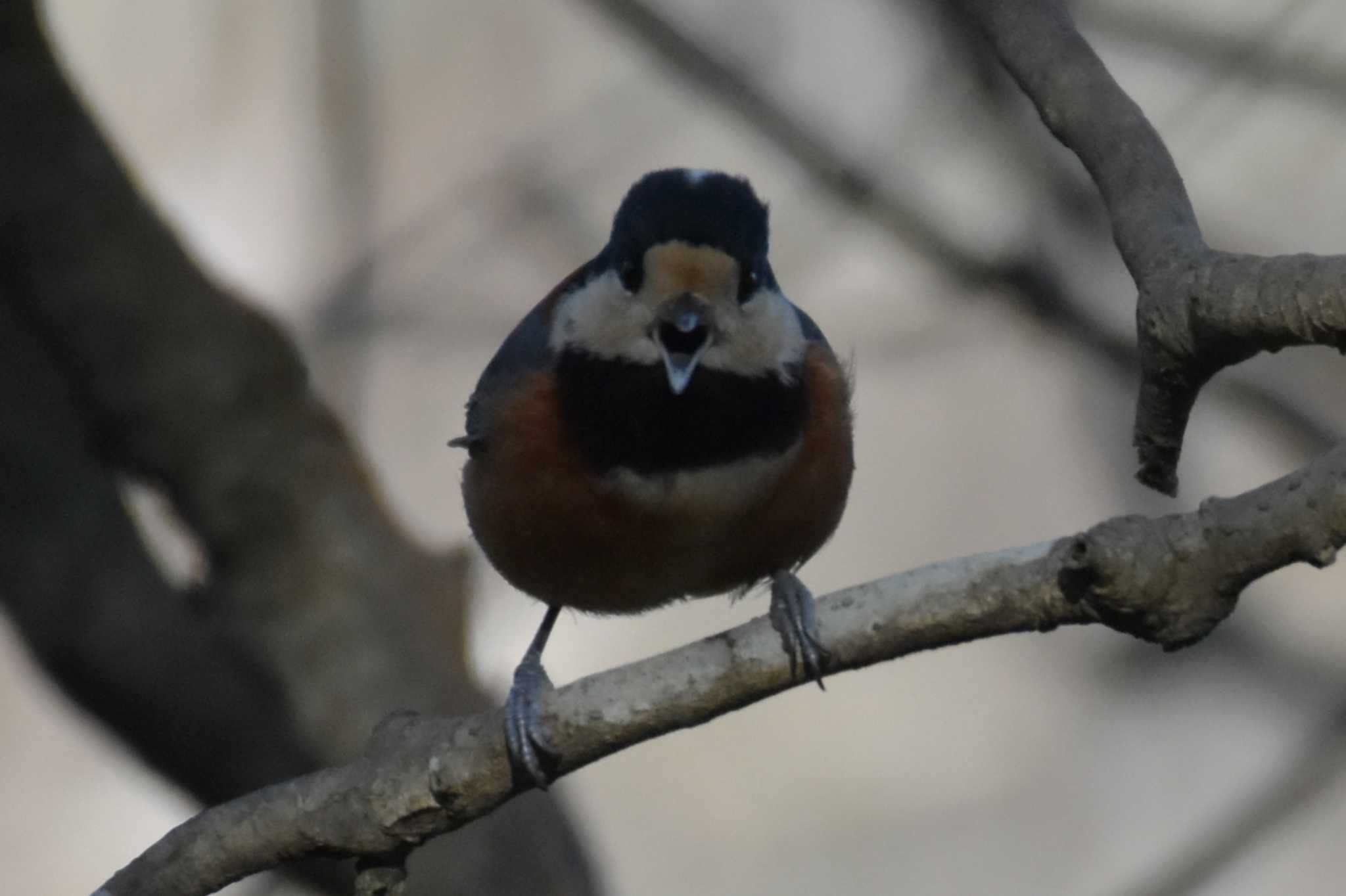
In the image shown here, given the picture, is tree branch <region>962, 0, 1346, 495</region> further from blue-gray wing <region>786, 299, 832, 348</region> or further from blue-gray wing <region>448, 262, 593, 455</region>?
blue-gray wing <region>448, 262, 593, 455</region>

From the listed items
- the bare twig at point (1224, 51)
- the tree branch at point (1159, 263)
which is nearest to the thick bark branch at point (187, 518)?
the bare twig at point (1224, 51)

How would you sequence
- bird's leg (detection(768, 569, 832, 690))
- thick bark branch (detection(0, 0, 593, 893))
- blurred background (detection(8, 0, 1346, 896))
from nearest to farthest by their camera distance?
bird's leg (detection(768, 569, 832, 690)), thick bark branch (detection(0, 0, 593, 893)), blurred background (detection(8, 0, 1346, 896))

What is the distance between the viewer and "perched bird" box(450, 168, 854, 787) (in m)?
2.86

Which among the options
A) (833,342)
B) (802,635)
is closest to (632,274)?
(802,635)

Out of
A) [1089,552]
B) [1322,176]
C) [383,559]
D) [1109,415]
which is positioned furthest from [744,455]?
[1322,176]

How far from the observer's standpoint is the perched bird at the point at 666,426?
2.86 m

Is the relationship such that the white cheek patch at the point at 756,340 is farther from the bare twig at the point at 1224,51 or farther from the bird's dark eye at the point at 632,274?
the bare twig at the point at 1224,51

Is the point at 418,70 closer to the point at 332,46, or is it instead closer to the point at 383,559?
the point at 332,46

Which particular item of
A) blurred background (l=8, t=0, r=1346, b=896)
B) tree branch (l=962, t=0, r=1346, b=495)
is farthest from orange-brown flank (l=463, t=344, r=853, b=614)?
blurred background (l=8, t=0, r=1346, b=896)

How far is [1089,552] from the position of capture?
2.18 m

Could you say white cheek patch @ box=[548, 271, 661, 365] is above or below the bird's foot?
above

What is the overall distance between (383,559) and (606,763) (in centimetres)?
206

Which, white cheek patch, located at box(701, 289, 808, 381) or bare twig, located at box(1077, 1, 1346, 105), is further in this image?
bare twig, located at box(1077, 1, 1346, 105)

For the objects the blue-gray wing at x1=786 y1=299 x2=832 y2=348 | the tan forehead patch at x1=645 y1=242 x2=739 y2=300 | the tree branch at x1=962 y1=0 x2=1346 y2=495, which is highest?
the blue-gray wing at x1=786 y1=299 x2=832 y2=348
